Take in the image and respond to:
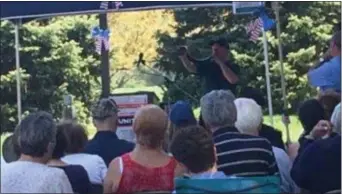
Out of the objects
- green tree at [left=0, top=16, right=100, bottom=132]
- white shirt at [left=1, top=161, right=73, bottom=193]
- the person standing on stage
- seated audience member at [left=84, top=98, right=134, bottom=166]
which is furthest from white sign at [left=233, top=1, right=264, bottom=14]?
green tree at [left=0, top=16, right=100, bottom=132]

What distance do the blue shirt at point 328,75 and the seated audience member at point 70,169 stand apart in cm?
241

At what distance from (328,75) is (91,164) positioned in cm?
214

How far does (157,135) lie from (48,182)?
2.60 ft

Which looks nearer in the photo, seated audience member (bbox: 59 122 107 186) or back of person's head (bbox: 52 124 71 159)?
back of person's head (bbox: 52 124 71 159)

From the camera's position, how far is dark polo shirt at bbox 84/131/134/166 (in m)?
5.19

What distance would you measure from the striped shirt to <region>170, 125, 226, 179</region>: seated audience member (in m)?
0.36

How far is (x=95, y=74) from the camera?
758 inches

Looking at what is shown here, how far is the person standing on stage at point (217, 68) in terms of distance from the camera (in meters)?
7.96

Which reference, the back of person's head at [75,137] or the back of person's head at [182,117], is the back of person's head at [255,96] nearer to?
the back of person's head at [182,117]

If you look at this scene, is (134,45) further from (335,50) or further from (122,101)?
(335,50)

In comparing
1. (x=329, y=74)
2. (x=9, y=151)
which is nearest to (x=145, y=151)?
(x=9, y=151)

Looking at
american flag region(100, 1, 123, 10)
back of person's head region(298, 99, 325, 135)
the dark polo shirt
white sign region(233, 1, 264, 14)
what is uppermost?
american flag region(100, 1, 123, 10)

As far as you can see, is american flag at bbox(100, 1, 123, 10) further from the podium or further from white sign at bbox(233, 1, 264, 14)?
the podium

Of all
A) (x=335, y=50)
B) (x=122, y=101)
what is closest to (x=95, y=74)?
(x=122, y=101)
